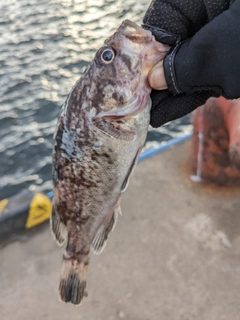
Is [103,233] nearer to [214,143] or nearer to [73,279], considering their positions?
[73,279]

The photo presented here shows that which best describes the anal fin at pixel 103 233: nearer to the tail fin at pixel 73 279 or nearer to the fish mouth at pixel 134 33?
the tail fin at pixel 73 279

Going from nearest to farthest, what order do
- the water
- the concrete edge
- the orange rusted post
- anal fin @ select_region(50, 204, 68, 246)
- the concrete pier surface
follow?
1. anal fin @ select_region(50, 204, 68, 246)
2. the concrete pier surface
3. the concrete edge
4. the orange rusted post
5. the water

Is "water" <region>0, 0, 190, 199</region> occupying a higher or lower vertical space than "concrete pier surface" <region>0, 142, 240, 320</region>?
lower

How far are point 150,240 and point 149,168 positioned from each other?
1.18 meters

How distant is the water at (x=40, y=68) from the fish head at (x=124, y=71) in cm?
465

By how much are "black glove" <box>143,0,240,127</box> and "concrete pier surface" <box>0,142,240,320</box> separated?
74.1 inches

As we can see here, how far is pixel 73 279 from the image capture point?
111 inches

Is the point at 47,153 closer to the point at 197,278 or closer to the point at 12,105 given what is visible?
the point at 12,105

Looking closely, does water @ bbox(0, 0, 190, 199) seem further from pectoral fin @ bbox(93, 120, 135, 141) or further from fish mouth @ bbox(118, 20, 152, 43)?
fish mouth @ bbox(118, 20, 152, 43)

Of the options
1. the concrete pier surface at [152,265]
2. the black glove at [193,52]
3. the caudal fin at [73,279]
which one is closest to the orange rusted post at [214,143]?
the concrete pier surface at [152,265]

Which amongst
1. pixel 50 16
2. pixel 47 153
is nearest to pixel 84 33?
pixel 50 16

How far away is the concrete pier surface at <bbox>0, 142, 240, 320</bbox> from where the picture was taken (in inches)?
141

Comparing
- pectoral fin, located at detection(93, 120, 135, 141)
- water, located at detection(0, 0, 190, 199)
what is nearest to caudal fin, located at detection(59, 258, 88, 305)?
pectoral fin, located at detection(93, 120, 135, 141)

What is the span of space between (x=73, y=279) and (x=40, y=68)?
25.3ft
